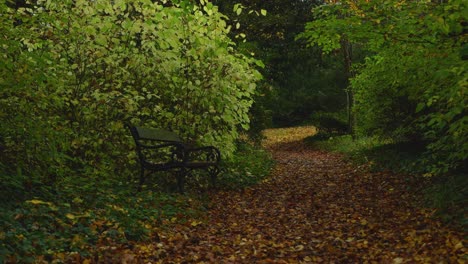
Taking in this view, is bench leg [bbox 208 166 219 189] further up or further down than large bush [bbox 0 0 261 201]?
further down

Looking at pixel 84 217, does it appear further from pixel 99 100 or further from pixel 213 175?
pixel 213 175

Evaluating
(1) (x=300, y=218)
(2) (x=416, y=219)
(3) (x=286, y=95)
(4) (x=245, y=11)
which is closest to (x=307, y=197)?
(1) (x=300, y=218)

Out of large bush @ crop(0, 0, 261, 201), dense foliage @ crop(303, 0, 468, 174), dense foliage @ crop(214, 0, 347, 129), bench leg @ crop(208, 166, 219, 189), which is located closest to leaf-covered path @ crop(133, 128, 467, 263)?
bench leg @ crop(208, 166, 219, 189)

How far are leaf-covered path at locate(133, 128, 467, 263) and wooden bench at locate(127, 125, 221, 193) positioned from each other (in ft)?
2.57

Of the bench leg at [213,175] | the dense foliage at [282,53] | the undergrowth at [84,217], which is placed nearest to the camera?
the undergrowth at [84,217]

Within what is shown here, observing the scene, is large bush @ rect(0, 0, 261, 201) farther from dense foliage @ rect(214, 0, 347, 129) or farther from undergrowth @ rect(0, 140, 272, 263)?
dense foliage @ rect(214, 0, 347, 129)

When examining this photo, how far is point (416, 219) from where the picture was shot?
6.74 metres

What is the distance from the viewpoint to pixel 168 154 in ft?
31.1

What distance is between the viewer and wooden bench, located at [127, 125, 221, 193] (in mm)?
8209

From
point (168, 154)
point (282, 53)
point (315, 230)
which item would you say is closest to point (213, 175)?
point (168, 154)

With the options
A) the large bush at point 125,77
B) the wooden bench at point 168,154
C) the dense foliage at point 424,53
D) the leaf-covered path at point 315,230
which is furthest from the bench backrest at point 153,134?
the dense foliage at point 424,53

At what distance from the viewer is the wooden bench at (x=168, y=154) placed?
8.21 meters

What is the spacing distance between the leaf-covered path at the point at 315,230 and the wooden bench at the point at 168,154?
0.78m

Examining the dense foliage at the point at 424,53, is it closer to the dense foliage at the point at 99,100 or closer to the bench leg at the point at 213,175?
the dense foliage at the point at 99,100
